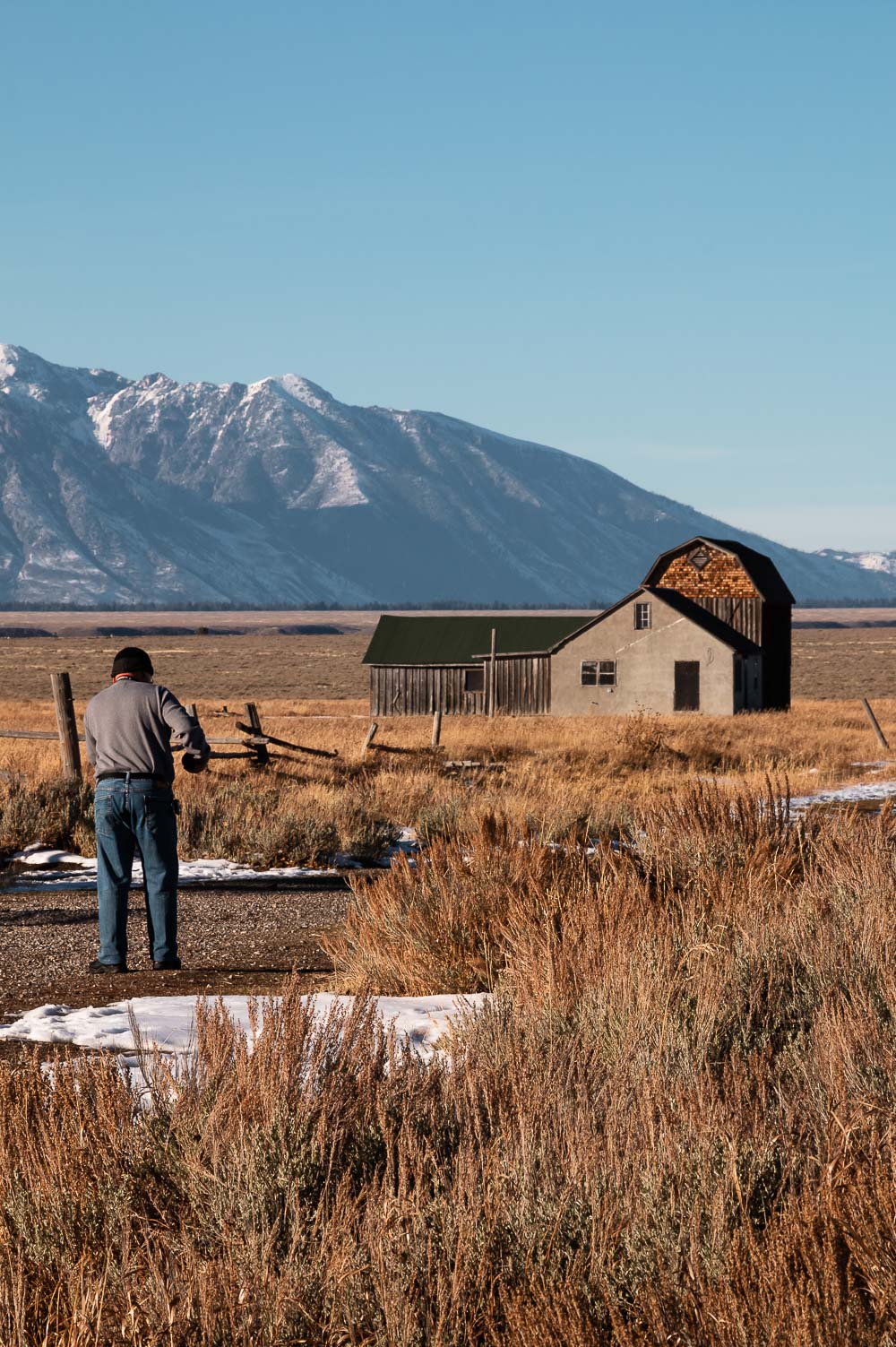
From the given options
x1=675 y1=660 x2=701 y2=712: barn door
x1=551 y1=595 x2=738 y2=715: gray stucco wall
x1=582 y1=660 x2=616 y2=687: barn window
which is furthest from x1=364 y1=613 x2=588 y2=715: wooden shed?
x1=675 y1=660 x2=701 y2=712: barn door

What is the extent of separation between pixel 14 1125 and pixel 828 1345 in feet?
6.62

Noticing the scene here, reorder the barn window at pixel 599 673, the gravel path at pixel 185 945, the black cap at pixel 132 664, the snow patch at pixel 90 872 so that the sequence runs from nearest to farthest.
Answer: the gravel path at pixel 185 945, the black cap at pixel 132 664, the snow patch at pixel 90 872, the barn window at pixel 599 673

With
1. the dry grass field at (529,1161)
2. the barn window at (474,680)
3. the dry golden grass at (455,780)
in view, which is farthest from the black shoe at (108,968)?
the barn window at (474,680)

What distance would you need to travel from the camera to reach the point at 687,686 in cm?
4662

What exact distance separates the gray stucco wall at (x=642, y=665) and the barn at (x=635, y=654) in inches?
1.1

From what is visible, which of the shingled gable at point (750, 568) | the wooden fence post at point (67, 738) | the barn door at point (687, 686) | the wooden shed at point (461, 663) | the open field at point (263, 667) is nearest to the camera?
the wooden fence post at point (67, 738)

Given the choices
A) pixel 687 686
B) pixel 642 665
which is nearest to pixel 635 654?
pixel 642 665

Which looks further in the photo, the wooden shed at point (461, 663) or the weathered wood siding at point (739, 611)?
the wooden shed at point (461, 663)

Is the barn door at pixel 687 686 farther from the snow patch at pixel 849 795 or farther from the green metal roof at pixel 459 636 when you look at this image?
the snow patch at pixel 849 795

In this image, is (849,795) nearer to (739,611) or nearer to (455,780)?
(455,780)

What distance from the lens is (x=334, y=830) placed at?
14961mm

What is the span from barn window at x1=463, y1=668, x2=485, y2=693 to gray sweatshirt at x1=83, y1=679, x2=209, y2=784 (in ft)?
142

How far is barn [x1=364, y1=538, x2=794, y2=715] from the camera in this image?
4653 cm

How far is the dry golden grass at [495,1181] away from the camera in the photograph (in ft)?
9.84
